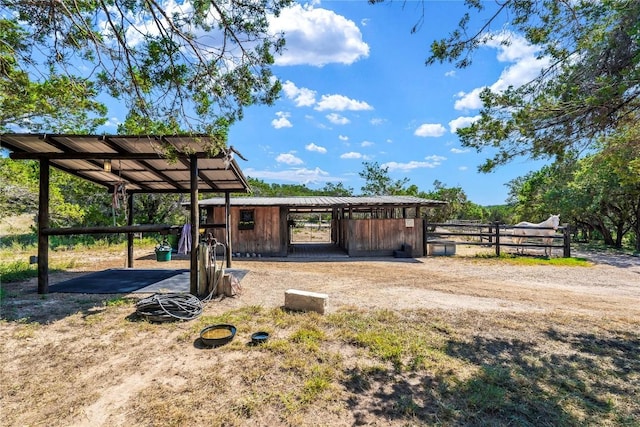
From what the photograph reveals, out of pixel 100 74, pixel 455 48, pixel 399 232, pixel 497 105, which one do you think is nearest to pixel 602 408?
pixel 497 105

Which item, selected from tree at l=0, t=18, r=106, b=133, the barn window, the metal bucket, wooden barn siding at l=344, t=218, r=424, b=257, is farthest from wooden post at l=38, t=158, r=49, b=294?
wooden barn siding at l=344, t=218, r=424, b=257

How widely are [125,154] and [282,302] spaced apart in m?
3.94

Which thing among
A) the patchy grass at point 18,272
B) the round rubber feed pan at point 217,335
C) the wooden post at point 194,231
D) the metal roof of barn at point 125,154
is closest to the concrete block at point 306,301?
the round rubber feed pan at point 217,335

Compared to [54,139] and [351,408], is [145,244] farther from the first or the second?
[351,408]

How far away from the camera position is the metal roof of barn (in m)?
4.79

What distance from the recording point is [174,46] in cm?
326

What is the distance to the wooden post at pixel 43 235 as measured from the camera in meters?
5.57

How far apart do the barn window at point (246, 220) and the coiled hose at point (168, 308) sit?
7712mm

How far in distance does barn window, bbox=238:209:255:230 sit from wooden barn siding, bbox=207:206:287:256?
0.13m

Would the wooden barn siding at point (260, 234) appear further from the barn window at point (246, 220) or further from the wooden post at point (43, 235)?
the wooden post at point (43, 235)

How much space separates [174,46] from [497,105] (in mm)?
4070

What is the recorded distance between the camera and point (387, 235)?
12.4 metres

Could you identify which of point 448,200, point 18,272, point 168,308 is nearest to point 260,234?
point 18,272

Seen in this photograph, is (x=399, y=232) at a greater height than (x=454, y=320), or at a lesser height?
greater
